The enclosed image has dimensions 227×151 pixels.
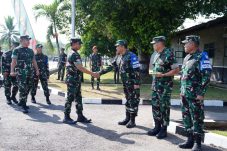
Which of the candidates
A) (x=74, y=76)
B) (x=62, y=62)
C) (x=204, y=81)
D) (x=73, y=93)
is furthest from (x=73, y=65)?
(x=62, y=62)

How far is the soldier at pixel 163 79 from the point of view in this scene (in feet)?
21.9

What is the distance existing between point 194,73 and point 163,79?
94 centimetres

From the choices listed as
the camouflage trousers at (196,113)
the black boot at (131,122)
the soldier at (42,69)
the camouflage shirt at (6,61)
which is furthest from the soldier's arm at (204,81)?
the camouflage shirt at (6,61)

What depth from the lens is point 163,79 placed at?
22.0 ft

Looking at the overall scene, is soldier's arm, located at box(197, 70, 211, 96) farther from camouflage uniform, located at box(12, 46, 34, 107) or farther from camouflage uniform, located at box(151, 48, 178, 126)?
camouflage uniform, located at box(12, 46, 34, 107)

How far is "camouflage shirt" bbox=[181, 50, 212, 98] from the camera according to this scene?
5711mm

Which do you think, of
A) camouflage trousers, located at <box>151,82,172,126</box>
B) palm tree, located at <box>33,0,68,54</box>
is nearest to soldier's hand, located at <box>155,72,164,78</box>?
camouflage trousers, located at <box>151,82,172,126</box>

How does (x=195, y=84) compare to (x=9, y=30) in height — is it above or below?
below

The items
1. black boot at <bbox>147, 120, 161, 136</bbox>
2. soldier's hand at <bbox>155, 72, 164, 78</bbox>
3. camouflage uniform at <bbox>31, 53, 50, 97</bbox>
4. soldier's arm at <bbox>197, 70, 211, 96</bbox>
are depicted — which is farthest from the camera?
camouflage uniform at <bbox>31, 53, 50, 97</bbox>

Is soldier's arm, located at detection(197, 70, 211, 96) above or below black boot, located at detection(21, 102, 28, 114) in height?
above

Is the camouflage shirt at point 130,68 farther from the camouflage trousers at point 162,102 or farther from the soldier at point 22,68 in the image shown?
the soldier at point 22,68

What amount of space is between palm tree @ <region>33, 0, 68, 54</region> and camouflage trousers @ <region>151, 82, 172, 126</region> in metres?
25.0

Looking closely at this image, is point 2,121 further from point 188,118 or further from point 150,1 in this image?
point 150,1

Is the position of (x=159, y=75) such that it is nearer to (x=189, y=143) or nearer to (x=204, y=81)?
(x=204, y=81)
